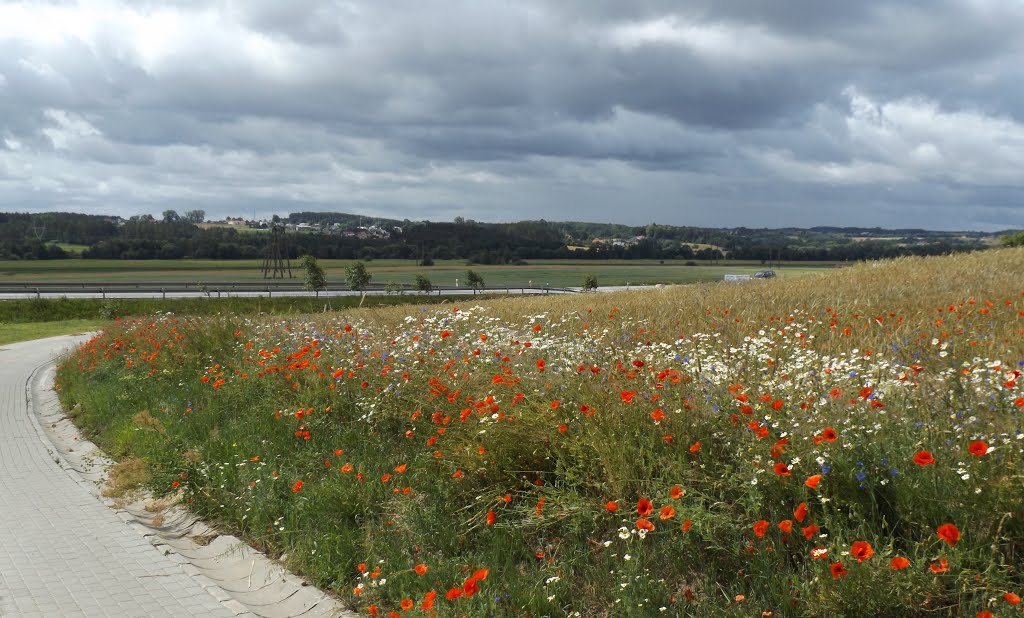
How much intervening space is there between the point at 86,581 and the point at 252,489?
54.4 inches

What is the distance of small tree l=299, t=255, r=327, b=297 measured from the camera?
58719 millimetres

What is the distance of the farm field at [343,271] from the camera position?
240 ft

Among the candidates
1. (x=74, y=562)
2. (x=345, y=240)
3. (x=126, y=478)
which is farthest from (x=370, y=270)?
(x=74, y=562)

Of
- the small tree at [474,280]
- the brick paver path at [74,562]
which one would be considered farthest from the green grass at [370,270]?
the brick paver path at [74,562]

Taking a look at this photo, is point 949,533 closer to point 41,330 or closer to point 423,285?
point 41,330

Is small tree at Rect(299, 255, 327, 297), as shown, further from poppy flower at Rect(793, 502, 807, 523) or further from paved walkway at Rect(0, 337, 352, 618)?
poppy flower at Rect(793, 502, 807, 523)

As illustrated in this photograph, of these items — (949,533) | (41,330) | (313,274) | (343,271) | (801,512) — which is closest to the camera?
(949,533)

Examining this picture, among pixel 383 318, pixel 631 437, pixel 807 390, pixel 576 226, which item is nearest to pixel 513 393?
pixel 631 437

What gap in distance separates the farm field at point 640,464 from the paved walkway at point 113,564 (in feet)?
0.84

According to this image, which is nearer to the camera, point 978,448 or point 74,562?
point 978,448

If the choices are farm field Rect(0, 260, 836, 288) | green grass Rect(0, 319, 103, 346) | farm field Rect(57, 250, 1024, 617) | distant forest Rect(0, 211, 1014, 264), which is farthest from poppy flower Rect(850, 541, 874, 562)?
distant forest Rect(0, 211, 1014, 264)

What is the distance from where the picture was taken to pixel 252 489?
634 centimetres

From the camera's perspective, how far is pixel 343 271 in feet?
287

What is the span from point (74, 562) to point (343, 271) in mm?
83636
